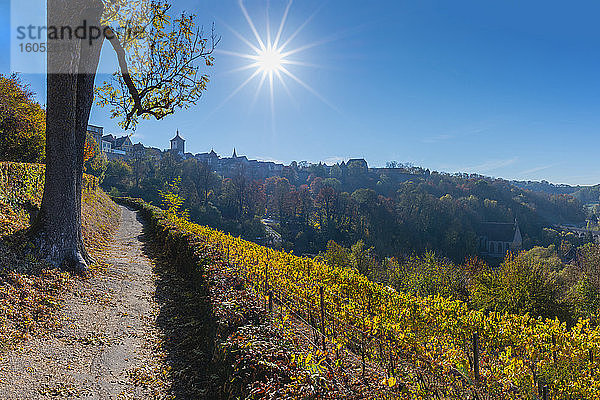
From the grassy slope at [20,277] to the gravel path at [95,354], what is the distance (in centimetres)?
19

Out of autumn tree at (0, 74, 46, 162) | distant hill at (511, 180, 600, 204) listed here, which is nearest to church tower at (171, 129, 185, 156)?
autumn tree at (0, 74, 46, 162)

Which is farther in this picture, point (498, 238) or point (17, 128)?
point (498, 238)

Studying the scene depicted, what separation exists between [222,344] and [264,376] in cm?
90

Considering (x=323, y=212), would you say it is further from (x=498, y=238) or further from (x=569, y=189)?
(x=569, y=189)

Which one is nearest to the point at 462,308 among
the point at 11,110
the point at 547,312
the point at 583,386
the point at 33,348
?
the point at 583,386

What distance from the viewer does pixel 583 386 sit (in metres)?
3.82

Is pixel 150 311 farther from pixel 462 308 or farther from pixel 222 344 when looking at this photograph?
pixel 462 308

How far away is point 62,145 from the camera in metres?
6.20

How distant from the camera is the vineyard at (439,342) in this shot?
3766 millimetres

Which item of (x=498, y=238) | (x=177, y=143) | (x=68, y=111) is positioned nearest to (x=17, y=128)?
(x=68, y=111)

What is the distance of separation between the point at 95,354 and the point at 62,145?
13.5ft

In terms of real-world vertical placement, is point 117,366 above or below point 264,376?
below

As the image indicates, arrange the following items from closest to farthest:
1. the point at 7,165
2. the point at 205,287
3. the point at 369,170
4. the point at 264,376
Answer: the point at 264,376, the point at 205,287, the point at 7,165, the point at 369,170

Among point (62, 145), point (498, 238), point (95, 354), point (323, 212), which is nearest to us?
point (95, 354)
